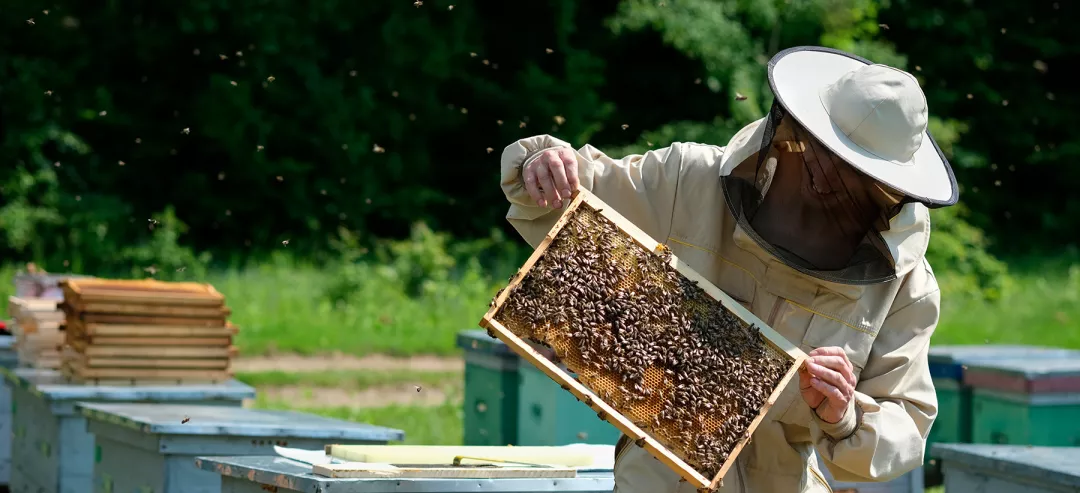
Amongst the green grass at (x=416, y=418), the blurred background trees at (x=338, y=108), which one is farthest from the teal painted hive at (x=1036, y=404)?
the blurred background trees at (x=338, y=108)

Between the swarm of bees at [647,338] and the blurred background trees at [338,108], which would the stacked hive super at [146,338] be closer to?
the swarm of bees at [647,338]

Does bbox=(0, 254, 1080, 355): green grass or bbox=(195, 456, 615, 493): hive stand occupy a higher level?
bbox=(195, 456, 615, 493): hive stand

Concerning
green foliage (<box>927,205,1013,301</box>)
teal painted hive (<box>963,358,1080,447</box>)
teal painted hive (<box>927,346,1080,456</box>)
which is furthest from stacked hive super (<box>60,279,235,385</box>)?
green foliage (<box>927,205,1013,301</box>)

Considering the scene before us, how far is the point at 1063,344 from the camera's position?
1198 centimetres

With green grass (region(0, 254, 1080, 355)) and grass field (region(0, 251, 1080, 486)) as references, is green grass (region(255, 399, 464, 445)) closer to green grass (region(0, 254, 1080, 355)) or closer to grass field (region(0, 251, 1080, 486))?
grass field (region(0, 251, 1080, 486))

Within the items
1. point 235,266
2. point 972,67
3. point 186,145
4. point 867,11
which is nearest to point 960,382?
point 235,266

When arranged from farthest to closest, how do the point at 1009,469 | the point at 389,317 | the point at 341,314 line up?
the point at 341,314
the point at 389,317
the point at 1009,469

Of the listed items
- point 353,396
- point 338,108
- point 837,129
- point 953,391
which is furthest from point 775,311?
point 338,108

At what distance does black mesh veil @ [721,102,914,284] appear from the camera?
258 cm

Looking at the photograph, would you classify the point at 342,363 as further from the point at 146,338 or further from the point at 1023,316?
the point at 1023,316

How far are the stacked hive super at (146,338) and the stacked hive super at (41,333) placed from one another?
0.45m

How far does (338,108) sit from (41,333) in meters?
11.3

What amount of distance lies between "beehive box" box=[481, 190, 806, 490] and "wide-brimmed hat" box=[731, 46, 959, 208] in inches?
15.2

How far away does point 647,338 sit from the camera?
8.60 feet
